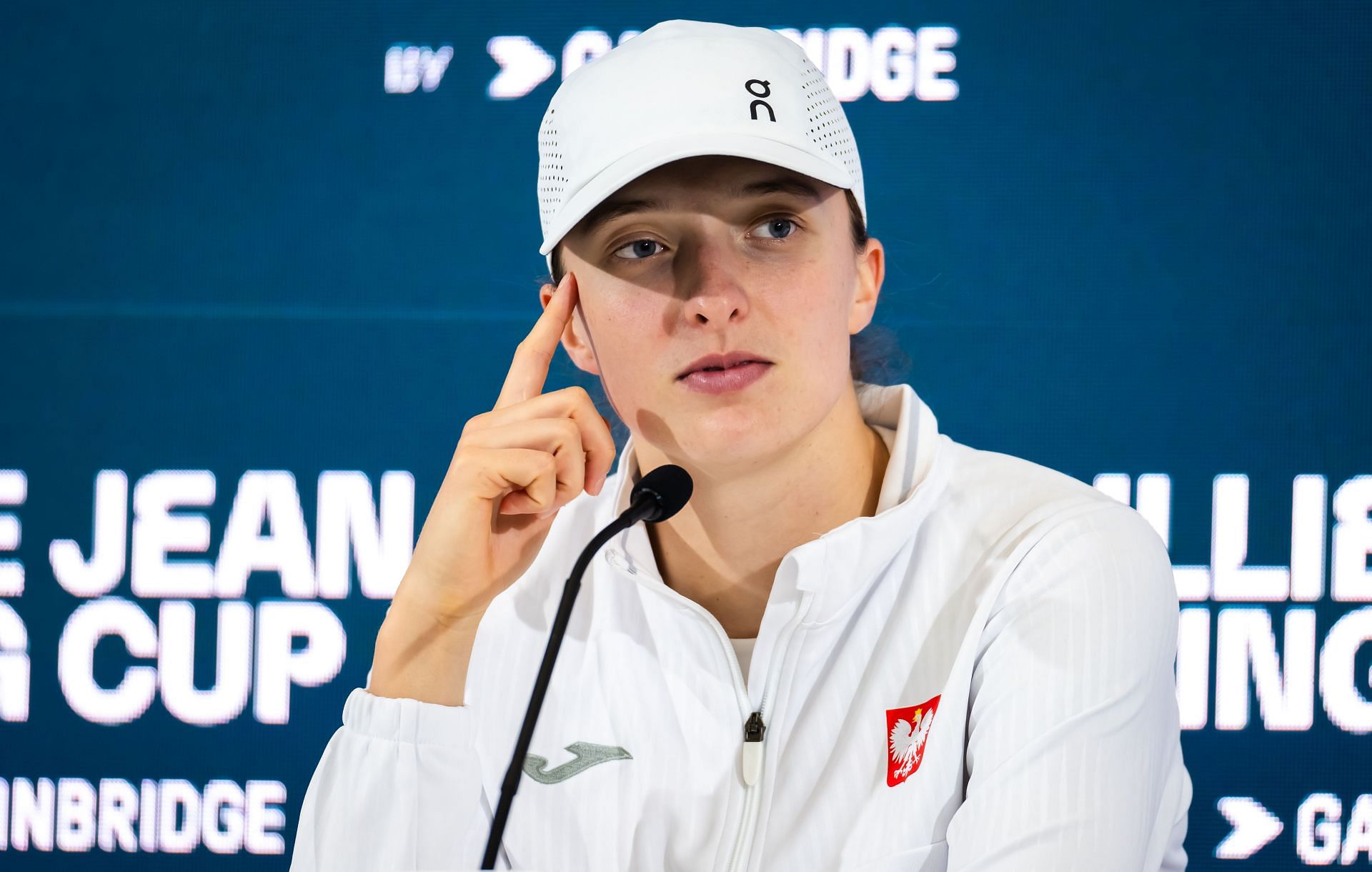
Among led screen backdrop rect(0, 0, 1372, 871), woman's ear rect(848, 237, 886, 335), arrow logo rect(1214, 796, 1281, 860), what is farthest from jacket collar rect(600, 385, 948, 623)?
arrow logo rect(1214, 796, 1281, 860)

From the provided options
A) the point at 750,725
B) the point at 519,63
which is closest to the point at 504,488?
the point at 750,725

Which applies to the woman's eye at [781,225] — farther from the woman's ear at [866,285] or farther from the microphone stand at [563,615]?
the microphone stand at [563,615]

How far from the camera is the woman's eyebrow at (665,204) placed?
1262mm

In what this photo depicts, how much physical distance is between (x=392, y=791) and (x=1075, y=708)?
2.43 ft

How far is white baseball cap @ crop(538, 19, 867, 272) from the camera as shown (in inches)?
48.0

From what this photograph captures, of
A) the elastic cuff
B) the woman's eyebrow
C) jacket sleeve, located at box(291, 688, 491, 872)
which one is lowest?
jacket sleeve, located at box(291, 688, 491, 872)

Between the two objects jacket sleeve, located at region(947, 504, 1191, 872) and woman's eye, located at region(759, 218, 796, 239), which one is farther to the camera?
woman's eye, located at region(759, 218, 796, 239)

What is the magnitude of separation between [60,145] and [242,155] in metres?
0.41

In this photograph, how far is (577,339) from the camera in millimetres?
1506

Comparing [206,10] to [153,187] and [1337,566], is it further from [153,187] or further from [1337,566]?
[1337,566]

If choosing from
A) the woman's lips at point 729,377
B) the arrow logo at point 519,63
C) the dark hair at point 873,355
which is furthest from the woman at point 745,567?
the arrow logo at point 519,63

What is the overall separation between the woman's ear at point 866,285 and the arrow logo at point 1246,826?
4.83ft

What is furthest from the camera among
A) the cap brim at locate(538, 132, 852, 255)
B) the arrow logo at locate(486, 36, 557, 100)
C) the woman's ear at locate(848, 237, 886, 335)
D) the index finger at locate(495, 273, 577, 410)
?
the arrow logo at locate(486, 36, 557, 100)

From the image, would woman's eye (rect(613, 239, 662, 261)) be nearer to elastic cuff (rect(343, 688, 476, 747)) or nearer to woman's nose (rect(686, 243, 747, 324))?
woman's nose (rect(686, 243, 747, 324))
